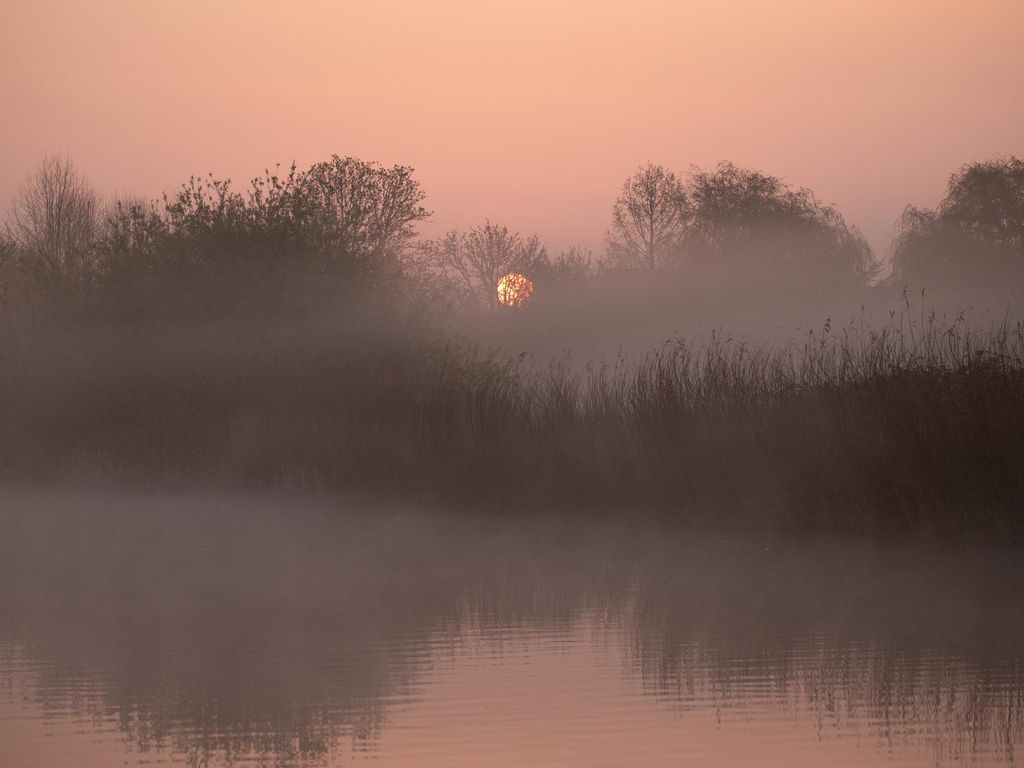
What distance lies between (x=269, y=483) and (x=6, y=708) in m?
12.2

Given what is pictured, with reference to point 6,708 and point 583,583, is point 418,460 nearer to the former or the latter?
point 583,583

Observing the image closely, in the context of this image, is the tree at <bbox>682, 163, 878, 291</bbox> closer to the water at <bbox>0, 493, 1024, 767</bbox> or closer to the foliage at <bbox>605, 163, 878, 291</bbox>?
the foliage at <bbox>605, 163, 878, 291</bbox>

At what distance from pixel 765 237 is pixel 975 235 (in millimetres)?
8539

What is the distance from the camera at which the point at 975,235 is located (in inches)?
1850

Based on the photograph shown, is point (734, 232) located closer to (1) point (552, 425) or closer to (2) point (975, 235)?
(2) point (975, 235)

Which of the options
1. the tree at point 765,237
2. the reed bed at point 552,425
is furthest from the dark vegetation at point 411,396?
the tree at point 765,237

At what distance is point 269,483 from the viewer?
1738 cm

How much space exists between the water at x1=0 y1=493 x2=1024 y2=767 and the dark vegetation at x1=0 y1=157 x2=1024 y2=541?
711mm

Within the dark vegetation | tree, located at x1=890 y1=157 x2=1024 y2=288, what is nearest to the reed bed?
the dark vegetation

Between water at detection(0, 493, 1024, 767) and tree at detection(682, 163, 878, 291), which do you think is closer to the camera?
water at detection(0, 493, 1024, 767)

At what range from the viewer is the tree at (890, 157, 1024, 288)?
46.4 meters

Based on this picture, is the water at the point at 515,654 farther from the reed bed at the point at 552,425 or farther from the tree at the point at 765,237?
the tree at the point at 765,237

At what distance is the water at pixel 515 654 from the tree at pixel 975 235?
38.2 meters

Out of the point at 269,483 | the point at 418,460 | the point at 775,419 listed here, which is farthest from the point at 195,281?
the point at 775,419
